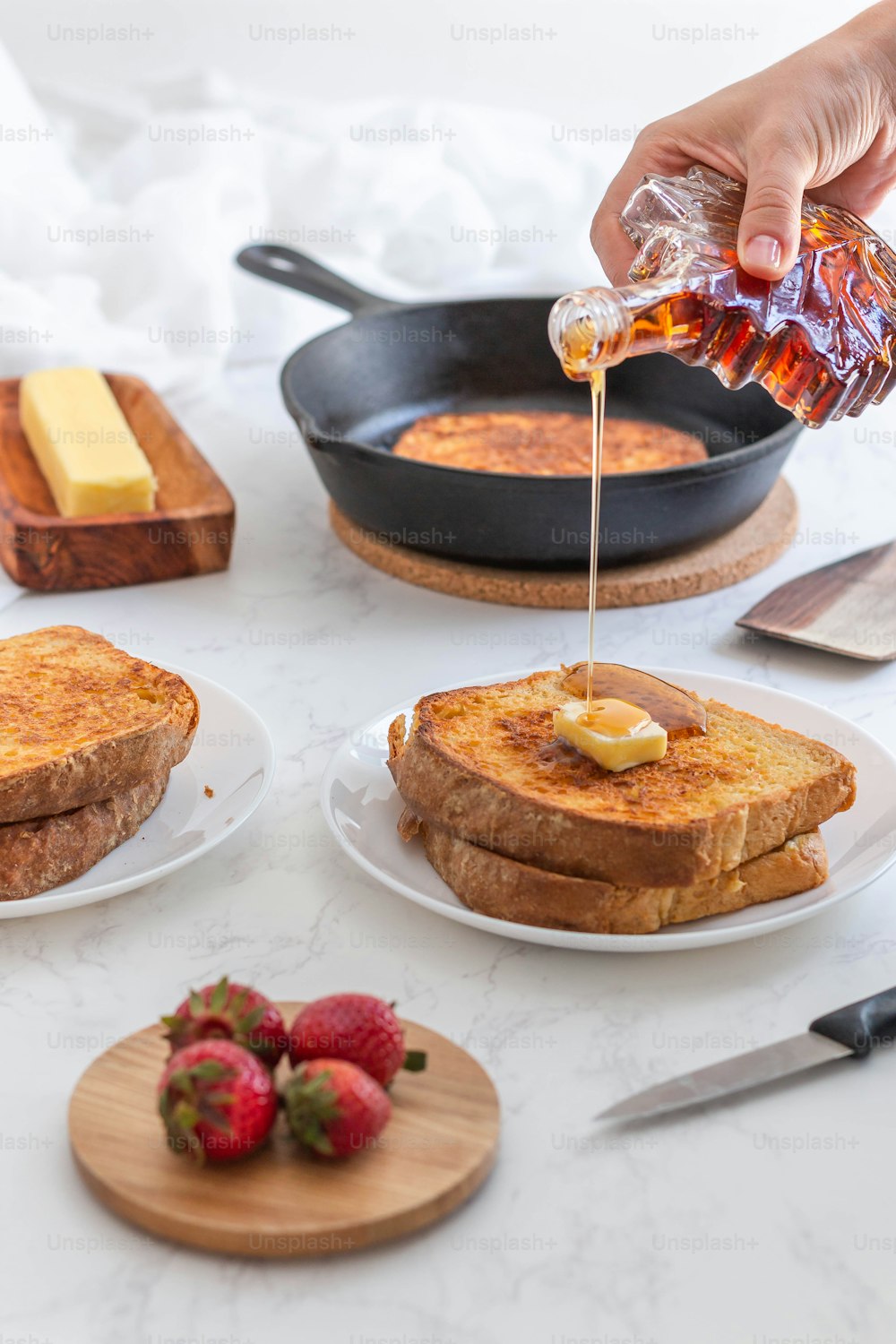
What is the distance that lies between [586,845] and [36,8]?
12.6 ft

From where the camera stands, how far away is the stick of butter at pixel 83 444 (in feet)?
8.96

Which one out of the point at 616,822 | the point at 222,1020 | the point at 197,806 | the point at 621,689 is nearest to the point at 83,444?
the point at 197,806

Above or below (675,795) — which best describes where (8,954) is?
below

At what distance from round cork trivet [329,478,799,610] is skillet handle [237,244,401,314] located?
629 mm

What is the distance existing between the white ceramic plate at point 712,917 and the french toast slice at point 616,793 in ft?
0.19

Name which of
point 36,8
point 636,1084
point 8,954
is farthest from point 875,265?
point 36,8

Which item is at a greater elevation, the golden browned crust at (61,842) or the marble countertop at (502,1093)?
the golden browned crust at (61,842)

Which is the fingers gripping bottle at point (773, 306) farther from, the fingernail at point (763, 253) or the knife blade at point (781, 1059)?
the knife blade at point (781, 1059)

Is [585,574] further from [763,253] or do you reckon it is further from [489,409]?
[763,253]

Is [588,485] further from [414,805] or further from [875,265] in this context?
[414,805]

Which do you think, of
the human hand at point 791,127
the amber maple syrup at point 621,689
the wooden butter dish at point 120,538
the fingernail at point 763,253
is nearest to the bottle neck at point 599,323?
the amber maple syrup at point 621,689

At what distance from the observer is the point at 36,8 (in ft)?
14.4

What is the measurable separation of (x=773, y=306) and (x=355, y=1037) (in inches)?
45.0

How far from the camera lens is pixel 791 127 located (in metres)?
2.09
